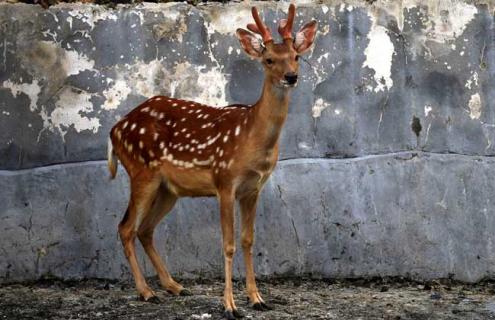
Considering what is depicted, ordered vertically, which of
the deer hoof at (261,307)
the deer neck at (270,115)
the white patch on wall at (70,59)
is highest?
the white patch on wall at (70,59)

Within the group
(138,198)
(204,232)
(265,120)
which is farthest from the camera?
(204,232)

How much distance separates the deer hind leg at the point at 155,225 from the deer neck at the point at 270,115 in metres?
0.90

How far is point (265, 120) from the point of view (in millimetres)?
6441

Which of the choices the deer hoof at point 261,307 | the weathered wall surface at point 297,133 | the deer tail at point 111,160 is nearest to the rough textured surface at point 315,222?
the weathered wall surface at point 297,133

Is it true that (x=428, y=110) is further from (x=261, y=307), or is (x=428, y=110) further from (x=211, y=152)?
(x=261, y=307)

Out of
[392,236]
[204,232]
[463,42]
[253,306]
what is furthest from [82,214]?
[463,42]

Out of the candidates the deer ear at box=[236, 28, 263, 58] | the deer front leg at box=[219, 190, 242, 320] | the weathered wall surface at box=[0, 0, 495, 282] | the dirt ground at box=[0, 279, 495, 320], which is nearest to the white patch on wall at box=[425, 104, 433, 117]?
the weathered wall surface at box=[0, 0, 495, 282]

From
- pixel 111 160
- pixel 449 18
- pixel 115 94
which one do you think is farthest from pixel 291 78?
pixel 449 18

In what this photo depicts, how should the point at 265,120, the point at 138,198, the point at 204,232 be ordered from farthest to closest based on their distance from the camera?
the point at 204,232, the point at 138,198, the point at 265,120

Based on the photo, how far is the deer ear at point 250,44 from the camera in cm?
649

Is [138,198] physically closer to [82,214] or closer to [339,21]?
[82,214]

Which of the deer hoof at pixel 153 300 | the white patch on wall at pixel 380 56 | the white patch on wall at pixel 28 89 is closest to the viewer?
the deer hoof at pixel 153 300

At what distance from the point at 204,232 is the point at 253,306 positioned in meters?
0.92

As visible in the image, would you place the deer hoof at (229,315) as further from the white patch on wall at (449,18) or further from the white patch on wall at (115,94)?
the white patch on wall at (449,18)
